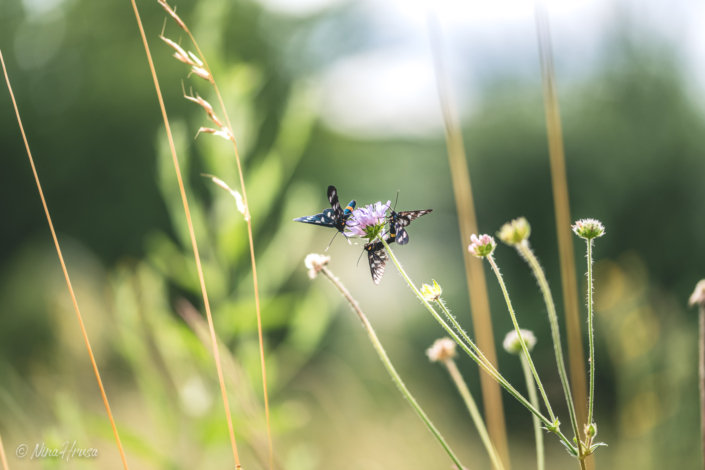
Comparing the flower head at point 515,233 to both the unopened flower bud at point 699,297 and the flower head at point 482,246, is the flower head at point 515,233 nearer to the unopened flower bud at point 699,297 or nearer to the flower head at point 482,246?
the flower head at point 482,246

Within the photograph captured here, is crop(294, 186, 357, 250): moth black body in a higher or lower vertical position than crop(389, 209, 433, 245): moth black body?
higher

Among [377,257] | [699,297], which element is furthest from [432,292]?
[699,297]

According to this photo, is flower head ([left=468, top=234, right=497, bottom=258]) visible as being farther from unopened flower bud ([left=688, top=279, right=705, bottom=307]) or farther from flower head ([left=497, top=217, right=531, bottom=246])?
unopened flower bud ([left=688, top=279, right=705, bottom=307])

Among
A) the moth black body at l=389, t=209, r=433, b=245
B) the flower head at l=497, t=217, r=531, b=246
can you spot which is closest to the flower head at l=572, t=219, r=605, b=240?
the flower head at l=497, t=217, r=531, b=246

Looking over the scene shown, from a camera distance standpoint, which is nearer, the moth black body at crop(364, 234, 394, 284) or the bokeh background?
the moth black body at crop(364, 234, 394, 284)

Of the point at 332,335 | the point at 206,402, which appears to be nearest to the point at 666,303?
the point at 332,335

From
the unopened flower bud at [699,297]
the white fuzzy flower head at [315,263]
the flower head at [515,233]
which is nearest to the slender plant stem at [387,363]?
the white fuzzy flower head at [315,263]

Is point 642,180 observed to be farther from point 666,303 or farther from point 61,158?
point 61,158
